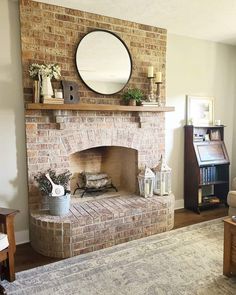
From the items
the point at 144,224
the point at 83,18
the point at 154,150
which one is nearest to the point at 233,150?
the point at 154,150

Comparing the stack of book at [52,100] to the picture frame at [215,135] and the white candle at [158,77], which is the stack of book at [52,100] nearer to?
the white candle at [158,77]

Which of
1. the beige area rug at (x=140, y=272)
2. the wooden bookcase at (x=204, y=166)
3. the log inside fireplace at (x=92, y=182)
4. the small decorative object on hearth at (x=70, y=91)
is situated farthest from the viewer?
the wooden bookcase at (x=204, y=166)

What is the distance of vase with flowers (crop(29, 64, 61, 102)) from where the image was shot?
2559 millimetres

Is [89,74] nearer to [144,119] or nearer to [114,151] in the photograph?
[144,119]

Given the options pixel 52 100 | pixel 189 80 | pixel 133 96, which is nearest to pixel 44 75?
pixel 52 100

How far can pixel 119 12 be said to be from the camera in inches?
113

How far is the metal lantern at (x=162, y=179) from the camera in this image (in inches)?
128

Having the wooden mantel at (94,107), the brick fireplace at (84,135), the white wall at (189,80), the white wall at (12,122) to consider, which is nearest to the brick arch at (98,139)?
the brick fireplace at (84,135)

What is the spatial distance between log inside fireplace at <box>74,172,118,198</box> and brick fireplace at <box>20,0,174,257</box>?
0.38 ft

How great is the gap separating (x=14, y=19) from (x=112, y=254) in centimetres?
266

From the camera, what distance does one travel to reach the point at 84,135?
9.74 feet

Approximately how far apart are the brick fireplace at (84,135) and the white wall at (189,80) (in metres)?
0.28

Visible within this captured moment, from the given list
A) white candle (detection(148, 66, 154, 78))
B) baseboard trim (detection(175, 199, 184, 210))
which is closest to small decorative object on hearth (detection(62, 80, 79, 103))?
white candle (detection(148, 66, 154, 78))

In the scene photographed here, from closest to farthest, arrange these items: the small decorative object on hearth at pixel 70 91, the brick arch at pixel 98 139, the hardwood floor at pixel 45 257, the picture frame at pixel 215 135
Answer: the hardwood floor at pixel 45 257
the small decorative object on hearth at pixel 70 91
the brick arch at pixel 98 139
the picture frame at pixel 215 135
